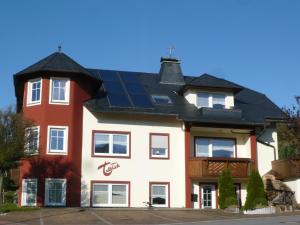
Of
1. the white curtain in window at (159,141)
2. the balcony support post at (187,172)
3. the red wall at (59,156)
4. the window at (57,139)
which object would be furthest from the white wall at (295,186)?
the window at (57,139)

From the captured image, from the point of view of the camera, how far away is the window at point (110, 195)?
30734mm

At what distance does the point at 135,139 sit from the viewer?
105 feet

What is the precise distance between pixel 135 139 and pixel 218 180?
5567 mm

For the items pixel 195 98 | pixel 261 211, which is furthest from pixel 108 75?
pixel 261 211

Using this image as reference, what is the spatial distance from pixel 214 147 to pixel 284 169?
458cm

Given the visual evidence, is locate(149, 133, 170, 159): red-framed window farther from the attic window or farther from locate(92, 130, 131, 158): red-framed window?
the attic window

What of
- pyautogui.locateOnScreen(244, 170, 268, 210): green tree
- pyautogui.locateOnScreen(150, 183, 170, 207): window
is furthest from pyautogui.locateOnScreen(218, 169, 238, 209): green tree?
pyautogui.locateOnScreen(150, 183, 170, 207): window

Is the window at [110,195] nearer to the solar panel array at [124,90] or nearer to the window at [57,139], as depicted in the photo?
the window at [57,139]

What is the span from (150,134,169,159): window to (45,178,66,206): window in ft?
19.0

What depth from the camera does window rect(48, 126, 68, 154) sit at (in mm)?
30109

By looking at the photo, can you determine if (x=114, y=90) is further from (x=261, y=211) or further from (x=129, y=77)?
(x=261, y=211)

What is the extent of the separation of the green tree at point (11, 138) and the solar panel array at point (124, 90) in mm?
6733

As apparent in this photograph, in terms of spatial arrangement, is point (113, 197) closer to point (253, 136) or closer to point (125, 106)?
point (125, 106)

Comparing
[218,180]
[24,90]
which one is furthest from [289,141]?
[24,90]
